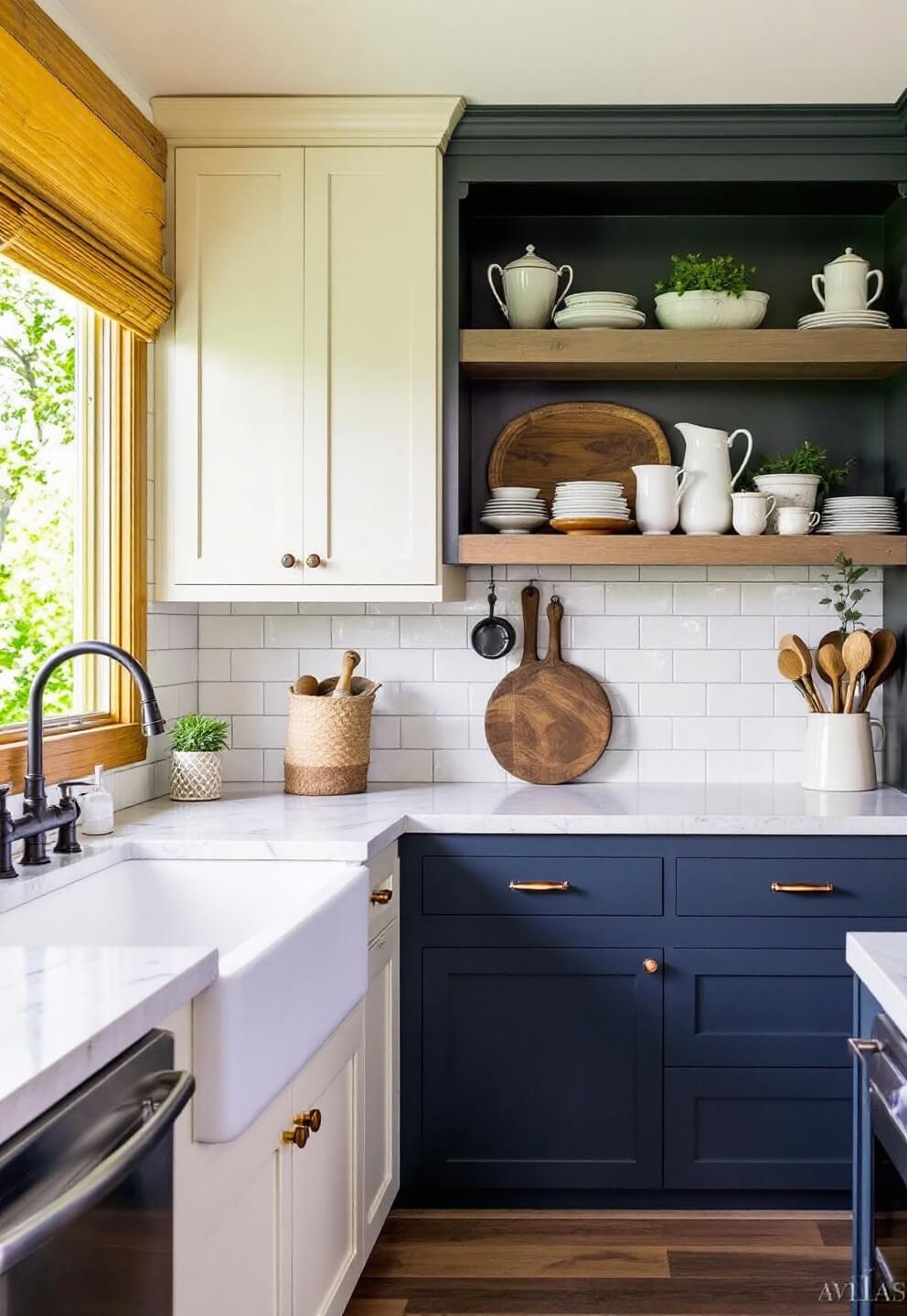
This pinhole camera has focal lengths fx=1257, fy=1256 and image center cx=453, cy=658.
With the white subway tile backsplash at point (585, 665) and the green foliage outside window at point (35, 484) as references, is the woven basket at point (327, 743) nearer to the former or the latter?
the white subway tile backsplash at point (585, 665)

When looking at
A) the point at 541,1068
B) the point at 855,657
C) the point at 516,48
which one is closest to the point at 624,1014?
the point at 541,1068

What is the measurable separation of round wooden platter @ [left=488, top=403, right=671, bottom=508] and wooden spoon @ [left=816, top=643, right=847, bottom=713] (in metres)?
0.65

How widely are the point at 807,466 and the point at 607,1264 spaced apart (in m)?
1.94

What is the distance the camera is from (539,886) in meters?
2.80

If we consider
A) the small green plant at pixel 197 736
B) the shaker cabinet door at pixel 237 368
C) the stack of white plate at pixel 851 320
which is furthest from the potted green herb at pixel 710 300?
the small green plant at pixel 197 736

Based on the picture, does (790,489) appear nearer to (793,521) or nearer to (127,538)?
(793,521)

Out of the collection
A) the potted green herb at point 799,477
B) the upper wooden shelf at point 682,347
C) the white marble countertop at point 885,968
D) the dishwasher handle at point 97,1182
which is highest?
the upper wooden shelf at point 682,347

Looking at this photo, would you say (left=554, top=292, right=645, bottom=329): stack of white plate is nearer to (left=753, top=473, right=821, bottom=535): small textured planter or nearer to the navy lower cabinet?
(left=753, top=473, right=821, bottom=535): small textured planter

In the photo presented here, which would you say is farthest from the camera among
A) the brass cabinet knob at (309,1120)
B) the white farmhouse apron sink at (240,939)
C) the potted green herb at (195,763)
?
the potted green herb at (195,763)

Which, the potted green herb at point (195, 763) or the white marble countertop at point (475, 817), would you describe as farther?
the potted green herb at point (195, 763)

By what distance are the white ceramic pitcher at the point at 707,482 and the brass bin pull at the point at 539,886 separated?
97 cm

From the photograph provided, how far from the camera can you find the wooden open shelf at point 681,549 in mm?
3055

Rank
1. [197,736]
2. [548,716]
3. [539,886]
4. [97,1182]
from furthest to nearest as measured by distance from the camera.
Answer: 1. [548,716]
2. [197,736]
3. [539,886]
4. [97,1182]

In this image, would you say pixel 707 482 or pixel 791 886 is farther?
pixel 707 482
